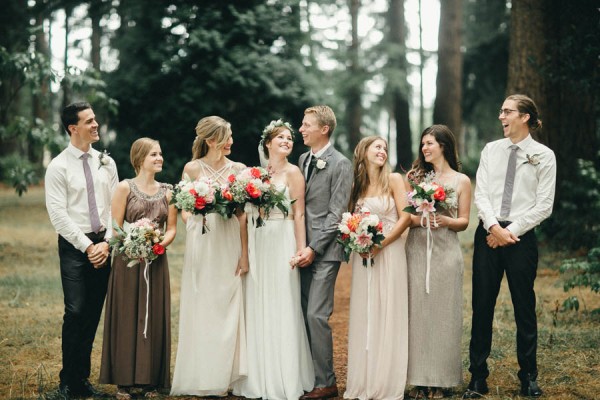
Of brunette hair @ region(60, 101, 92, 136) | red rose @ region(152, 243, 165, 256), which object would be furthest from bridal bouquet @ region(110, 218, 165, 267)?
brunette hair @ region(60, 101, 92, 136)

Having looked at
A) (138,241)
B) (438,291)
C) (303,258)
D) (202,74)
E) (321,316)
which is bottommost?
(321,316)

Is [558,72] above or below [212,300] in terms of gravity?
above

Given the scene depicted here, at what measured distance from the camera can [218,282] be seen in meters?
6.47

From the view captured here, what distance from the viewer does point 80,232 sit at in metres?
6.14

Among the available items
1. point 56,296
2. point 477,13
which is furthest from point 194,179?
point 477,13

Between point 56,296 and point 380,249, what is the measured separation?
254 inches

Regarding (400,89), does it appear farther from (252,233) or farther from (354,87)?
(252,233)

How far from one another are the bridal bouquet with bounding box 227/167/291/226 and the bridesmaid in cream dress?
0.73 meters

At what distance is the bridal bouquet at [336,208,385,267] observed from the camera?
596cm

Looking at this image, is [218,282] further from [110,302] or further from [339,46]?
[339,46]

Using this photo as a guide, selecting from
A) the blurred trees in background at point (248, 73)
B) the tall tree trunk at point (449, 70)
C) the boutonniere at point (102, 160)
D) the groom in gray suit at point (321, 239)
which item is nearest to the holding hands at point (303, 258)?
the groom in gray suit at point (321, 239)

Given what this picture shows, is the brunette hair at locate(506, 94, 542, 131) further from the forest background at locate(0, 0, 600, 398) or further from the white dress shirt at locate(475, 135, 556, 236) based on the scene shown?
the forest background at locate(0, 0, 600, 398)

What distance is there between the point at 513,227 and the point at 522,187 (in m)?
0.39

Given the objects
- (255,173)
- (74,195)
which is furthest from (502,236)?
(74,195)
